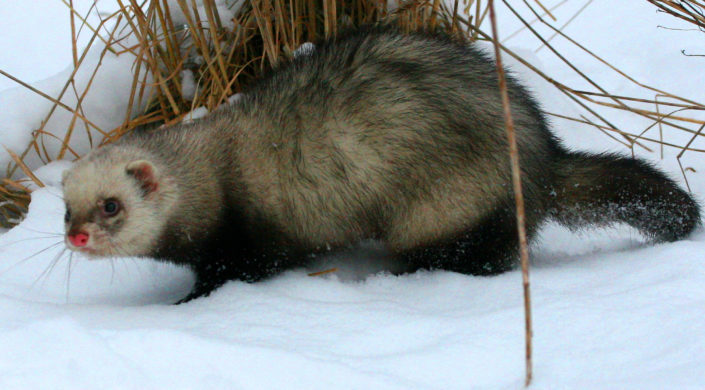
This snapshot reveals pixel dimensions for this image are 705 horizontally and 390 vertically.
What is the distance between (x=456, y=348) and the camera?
6.06ft

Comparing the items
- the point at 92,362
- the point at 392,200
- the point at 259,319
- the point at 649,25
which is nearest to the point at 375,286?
the point at 392,200

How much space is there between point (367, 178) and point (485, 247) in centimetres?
54

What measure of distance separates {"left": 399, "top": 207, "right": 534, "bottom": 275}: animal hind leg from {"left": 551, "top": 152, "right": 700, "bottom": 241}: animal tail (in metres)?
0.22

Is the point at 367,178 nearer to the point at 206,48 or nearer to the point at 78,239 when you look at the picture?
the point at 78,239

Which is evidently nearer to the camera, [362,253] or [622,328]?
[622,328]

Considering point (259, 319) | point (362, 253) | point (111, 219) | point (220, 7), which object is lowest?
point (362, 253)

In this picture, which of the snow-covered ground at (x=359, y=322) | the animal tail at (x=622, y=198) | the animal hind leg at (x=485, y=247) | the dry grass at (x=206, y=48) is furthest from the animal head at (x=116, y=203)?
the animal tail at (x=622, y=198)

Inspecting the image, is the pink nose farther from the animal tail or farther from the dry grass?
the animal tail

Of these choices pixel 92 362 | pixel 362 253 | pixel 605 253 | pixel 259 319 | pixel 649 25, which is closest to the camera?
pixel 92 362

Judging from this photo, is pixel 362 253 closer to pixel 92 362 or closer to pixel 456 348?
pixel 456 348

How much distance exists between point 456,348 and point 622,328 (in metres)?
0.46

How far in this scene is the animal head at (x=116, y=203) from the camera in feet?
8.11

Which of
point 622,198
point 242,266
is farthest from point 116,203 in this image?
point 622,198

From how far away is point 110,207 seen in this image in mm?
2533
